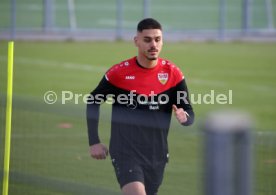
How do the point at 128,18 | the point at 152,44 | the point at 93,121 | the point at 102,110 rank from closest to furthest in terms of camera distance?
the point at 93,121 → the point at 152,44 → the point at 102,110 → the point at 128,18

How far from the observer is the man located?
6.67 m

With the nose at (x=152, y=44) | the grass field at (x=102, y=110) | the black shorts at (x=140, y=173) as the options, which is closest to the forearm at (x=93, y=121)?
the grass field at (x=102, y=110)

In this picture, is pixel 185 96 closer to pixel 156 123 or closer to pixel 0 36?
pixel 156 123

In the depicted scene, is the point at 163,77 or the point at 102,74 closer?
the point at 163,77

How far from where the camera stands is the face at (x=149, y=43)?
7066mm

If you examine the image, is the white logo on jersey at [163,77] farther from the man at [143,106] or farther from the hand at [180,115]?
the hand at [180,115]

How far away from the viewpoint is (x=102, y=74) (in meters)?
21.6

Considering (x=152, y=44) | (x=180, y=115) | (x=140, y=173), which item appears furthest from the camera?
(x=152, y=44)

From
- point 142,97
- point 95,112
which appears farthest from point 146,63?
point 95,112

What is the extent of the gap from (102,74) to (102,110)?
8.83 meters

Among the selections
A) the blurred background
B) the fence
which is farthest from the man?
the fence

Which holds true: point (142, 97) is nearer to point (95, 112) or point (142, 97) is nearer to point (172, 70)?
point (172, 70)

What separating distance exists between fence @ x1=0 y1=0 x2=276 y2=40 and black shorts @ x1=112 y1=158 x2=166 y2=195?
24.6 meters

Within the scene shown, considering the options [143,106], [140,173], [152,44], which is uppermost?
[152,44]
